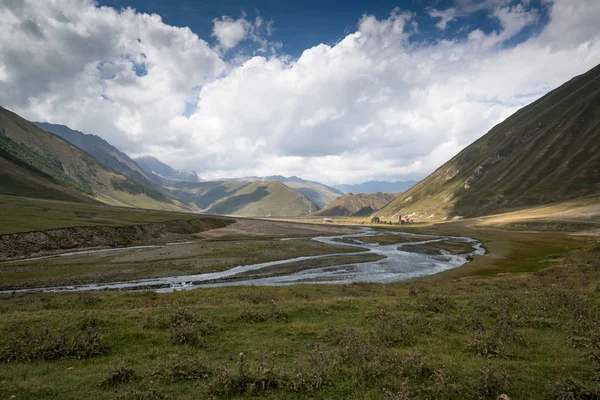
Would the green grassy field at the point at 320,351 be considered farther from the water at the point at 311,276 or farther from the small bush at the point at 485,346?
the water at the point at 311,276

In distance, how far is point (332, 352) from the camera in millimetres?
14844

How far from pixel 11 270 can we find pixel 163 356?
61.6 meters

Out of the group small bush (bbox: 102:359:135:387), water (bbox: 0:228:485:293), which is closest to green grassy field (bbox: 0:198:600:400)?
small bush (bbox: 102:359:135:387)

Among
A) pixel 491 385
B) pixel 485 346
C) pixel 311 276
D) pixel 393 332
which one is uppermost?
pixel 491 385

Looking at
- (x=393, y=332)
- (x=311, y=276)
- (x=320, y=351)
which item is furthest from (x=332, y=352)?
(x=311, y=276)

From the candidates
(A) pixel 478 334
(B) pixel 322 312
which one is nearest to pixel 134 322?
(B) pixel 322 312

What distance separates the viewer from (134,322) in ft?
64.1

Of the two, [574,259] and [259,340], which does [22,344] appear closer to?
[259,340]

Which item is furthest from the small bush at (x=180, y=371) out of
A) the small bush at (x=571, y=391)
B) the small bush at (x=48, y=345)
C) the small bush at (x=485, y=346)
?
the small bush at (x=571, y=391)

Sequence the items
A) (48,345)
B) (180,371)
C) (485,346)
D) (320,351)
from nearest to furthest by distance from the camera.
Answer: (180,371) < (485,346) < (320,351) < (48,345)

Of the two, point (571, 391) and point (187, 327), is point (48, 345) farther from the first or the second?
point (571, 391)

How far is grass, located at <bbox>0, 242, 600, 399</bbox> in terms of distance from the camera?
11.4 meters

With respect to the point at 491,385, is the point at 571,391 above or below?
above

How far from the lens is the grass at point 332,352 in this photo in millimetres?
11406
